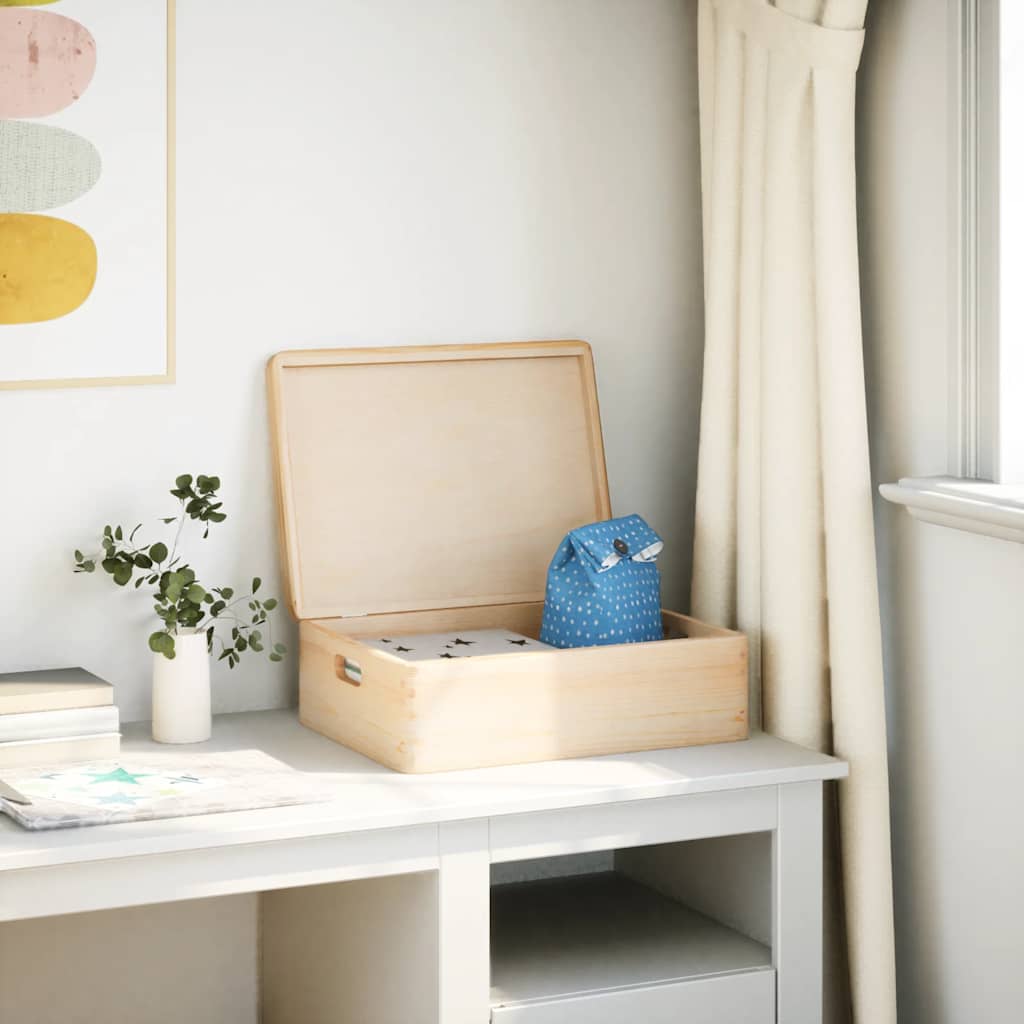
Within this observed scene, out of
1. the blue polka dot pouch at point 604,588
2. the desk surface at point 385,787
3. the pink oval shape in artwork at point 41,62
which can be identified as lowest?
the desk surface at point 385,787

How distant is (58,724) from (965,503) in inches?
44.1

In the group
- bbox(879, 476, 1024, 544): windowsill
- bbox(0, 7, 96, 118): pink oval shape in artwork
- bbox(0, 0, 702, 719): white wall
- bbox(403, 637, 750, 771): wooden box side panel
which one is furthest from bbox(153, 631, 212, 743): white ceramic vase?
bbox(879, 476, 1024, 544): windowsill

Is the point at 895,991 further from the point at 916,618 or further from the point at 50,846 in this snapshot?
the point at 50,846

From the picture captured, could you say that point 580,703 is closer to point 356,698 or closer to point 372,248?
point 356,698

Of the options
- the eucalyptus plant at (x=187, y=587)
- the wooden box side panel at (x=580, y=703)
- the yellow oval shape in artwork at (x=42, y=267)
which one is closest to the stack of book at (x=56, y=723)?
the eucalyptus plant at (x=187, y=587)

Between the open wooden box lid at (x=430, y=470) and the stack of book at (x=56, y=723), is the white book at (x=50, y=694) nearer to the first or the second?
the stack of book at (x=56, y=723)

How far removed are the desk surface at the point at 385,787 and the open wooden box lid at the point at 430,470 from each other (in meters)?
0.26

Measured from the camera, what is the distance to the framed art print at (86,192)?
200cm

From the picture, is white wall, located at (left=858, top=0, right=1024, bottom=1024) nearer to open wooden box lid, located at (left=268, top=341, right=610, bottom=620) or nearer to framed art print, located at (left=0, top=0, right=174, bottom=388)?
open wooden box lid, located at (left=268, top=341, right=610, bottom=620)

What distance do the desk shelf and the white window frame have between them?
0.63m

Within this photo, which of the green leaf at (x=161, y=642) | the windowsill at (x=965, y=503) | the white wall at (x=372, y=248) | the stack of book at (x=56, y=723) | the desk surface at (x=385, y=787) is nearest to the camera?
the desk surface at (x=385, y=787)

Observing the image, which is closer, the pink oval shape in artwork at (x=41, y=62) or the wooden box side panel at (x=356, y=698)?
the wooden box side panel at (x=356, y=698)

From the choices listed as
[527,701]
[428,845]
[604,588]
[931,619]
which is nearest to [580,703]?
[527,701]

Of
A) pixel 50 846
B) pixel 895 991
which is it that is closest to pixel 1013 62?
pixel 895 991
